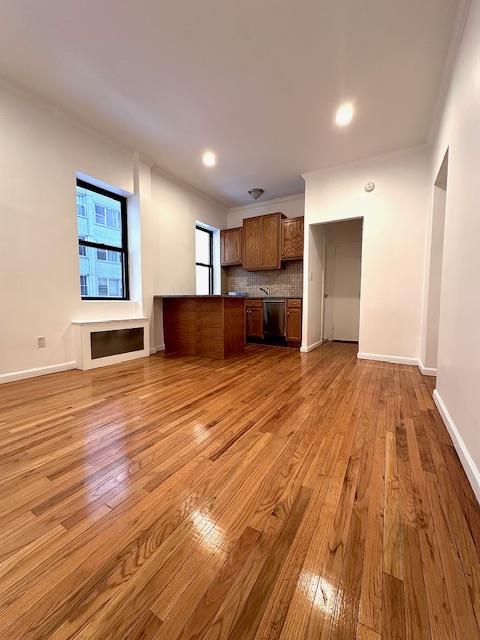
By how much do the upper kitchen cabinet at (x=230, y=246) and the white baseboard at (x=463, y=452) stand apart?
4.48 metres

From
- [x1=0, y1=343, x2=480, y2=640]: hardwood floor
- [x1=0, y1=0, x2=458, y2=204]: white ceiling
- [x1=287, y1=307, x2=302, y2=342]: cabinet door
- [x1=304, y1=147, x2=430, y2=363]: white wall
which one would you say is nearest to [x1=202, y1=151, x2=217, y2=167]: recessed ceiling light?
[x1=0, y1=0, x2=458, y2=204]: white ceiling

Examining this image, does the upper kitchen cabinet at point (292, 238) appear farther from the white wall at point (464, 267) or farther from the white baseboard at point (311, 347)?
the white wall at point (464, 267)

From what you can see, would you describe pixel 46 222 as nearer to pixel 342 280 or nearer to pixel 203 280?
pixel 203 280

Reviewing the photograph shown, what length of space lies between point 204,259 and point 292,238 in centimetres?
204

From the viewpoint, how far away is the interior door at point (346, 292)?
536cm

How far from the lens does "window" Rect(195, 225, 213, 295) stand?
19.0 ft

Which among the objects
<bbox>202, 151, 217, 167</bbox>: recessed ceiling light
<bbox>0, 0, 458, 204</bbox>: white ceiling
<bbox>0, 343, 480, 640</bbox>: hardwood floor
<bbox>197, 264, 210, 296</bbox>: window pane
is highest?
<bbox>202, 151, 217, 167</bbox>: recessed ceiling light

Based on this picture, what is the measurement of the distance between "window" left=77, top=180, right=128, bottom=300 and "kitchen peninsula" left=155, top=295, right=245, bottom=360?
76 cm

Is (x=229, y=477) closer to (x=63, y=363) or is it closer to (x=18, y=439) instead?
(x=18, y=439)

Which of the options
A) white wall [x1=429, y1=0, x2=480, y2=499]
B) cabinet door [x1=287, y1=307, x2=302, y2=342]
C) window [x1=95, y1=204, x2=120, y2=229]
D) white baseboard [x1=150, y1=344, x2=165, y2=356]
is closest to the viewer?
white wall [x1=429, y1=0, x2=480, y2=499]

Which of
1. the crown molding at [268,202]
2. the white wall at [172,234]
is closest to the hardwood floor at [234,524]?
the white wall at [172,234]

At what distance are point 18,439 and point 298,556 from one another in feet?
6.09

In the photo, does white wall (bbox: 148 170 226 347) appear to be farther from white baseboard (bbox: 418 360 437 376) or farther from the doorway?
white baseboard (bbox: 418 360 437 376)

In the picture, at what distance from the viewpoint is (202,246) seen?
19.4 ft
